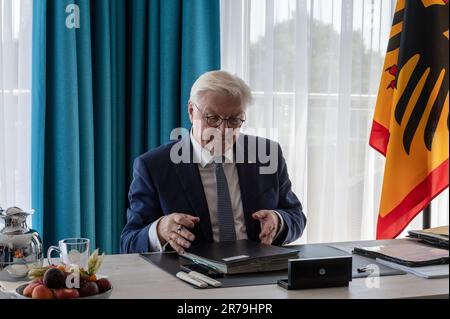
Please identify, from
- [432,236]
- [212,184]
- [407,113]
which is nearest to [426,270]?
[432,236]

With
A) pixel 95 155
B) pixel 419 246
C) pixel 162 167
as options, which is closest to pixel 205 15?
pixel 95 155

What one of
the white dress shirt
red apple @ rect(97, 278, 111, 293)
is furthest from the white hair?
red apple @ rect(97, 278, 111, 293)

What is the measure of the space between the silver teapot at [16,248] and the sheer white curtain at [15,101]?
109cm

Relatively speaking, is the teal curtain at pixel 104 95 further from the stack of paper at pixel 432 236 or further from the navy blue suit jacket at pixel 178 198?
the stack of paper at pixel 432 236

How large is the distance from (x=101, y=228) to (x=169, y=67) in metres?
0.83

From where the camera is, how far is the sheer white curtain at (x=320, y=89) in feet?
9.88

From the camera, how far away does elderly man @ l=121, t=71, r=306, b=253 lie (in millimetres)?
2068

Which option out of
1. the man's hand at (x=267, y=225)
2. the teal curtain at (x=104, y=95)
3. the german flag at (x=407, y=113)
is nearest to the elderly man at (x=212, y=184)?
the man's hand at (x=267, y=225)

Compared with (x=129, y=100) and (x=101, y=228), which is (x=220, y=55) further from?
(x=101, y=228)

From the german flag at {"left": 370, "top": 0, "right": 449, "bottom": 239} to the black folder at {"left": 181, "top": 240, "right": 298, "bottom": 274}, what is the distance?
2.11 feet

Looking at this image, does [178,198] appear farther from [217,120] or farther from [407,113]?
[407,113]

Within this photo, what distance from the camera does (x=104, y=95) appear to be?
2686mm

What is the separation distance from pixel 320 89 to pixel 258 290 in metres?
1.90

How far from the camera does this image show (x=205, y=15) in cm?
A: 285
